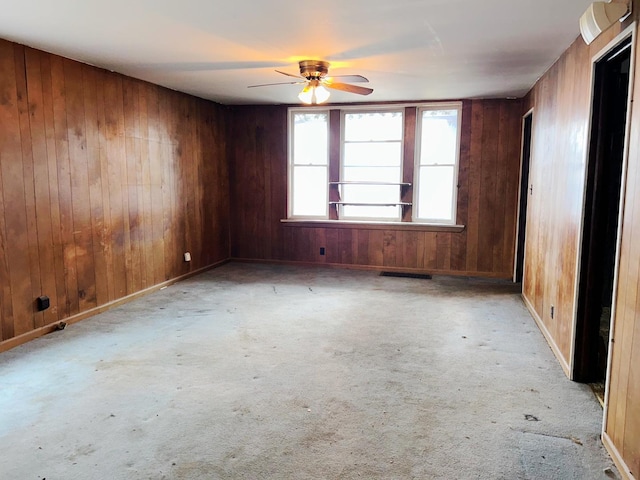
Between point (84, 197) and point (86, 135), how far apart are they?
566 millimetres

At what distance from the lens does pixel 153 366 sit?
3.08 m

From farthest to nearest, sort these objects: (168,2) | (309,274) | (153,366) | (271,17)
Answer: (309,274) < (153,366) < (271,17) < (168,2)

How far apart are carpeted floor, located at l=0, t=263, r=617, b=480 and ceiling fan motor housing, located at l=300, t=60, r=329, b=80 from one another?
2.21 m

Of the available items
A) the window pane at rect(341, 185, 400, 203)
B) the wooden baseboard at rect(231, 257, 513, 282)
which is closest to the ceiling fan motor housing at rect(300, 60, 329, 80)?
the window pane at rect(341, 185, 400, 203)

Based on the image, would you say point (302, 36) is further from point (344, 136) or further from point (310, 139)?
point (310, 139)

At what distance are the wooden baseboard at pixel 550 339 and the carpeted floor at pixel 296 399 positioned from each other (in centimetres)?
8

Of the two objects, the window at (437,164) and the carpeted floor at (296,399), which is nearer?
the carpeted floor at (296,399)

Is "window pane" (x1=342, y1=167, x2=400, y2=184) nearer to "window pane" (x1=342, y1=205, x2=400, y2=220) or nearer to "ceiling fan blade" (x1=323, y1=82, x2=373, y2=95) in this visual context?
"window pane" (x1=342, y1=205, x2=400, y2=220)

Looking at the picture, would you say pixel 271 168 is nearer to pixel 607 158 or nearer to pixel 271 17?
pixel 271 17

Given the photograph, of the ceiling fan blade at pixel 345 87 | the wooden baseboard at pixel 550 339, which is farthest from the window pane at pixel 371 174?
the wooden baseboard at pixel 550 339

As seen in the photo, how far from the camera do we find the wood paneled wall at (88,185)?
135 inches

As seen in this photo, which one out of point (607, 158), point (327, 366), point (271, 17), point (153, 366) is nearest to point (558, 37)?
point (607, 158)

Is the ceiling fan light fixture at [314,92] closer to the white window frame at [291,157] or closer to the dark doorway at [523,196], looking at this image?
the white window frame at [291,157]

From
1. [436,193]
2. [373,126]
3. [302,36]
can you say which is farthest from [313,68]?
[436,193]
